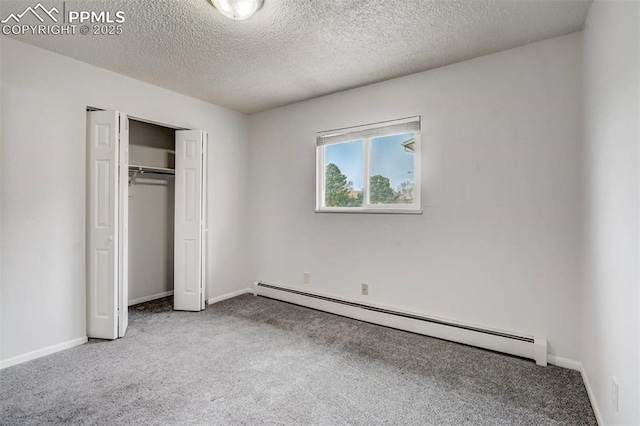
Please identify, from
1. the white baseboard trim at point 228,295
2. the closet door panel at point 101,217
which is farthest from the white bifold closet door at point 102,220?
the white baseboard trim at point 228,295

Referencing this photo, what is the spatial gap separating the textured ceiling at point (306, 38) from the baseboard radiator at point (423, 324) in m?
2.34

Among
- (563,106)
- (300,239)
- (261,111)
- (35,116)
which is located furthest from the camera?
(261,111)

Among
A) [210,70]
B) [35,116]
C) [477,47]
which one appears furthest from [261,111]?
[477,47]

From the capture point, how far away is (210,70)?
2.96 m

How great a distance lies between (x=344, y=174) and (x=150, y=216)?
263cm

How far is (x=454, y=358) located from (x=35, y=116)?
388cm

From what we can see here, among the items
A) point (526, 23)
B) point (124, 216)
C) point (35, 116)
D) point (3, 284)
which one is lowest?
point (3, 284)

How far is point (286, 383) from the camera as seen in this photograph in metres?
2.13

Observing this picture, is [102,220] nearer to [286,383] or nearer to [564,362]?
[286,383]

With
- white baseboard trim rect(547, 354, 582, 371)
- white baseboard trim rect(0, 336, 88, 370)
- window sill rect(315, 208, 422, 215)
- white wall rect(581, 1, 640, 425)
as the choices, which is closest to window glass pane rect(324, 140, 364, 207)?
window sill rect(315, 208, 422, 215)

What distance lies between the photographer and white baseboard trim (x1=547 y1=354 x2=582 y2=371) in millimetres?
2275

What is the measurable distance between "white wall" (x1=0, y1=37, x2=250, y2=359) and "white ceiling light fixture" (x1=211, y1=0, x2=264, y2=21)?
171cm

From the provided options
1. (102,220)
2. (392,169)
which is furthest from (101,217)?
(392,169)

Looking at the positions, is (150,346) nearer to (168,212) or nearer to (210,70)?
(168,212)
